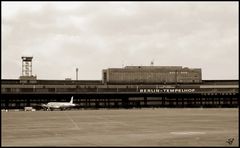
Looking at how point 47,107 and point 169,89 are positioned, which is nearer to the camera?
point 47,107

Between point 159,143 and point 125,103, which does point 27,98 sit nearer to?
point 125,103

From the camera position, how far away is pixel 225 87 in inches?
7190

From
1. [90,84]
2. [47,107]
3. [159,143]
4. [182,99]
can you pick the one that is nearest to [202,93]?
[182,99]

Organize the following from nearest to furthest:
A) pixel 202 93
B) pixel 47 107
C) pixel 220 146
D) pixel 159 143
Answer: pixel 220 146, pixel 159 143, pixel 47 107, pixel 202 93

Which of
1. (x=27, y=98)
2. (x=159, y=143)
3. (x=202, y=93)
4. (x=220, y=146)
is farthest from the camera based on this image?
(x=202, y=93)

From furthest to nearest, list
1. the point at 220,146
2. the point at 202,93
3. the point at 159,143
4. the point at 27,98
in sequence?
the point at 202,93, the point at 27,98, the point at 159,143, the point at 220,146

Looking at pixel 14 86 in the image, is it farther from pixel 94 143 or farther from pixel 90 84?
pixel 94 143

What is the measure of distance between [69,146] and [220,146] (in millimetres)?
8996

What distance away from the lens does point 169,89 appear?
18100 cm

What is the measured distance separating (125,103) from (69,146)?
483 feet

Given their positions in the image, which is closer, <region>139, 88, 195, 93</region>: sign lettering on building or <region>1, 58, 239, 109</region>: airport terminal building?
<region>1, 58, 239, 109</region>: airport terminal building

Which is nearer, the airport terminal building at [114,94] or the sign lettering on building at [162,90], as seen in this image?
the airport terminal building at [114,94]

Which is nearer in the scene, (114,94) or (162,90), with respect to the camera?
(114,94)

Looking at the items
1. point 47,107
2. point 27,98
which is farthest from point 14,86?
point 47,107
